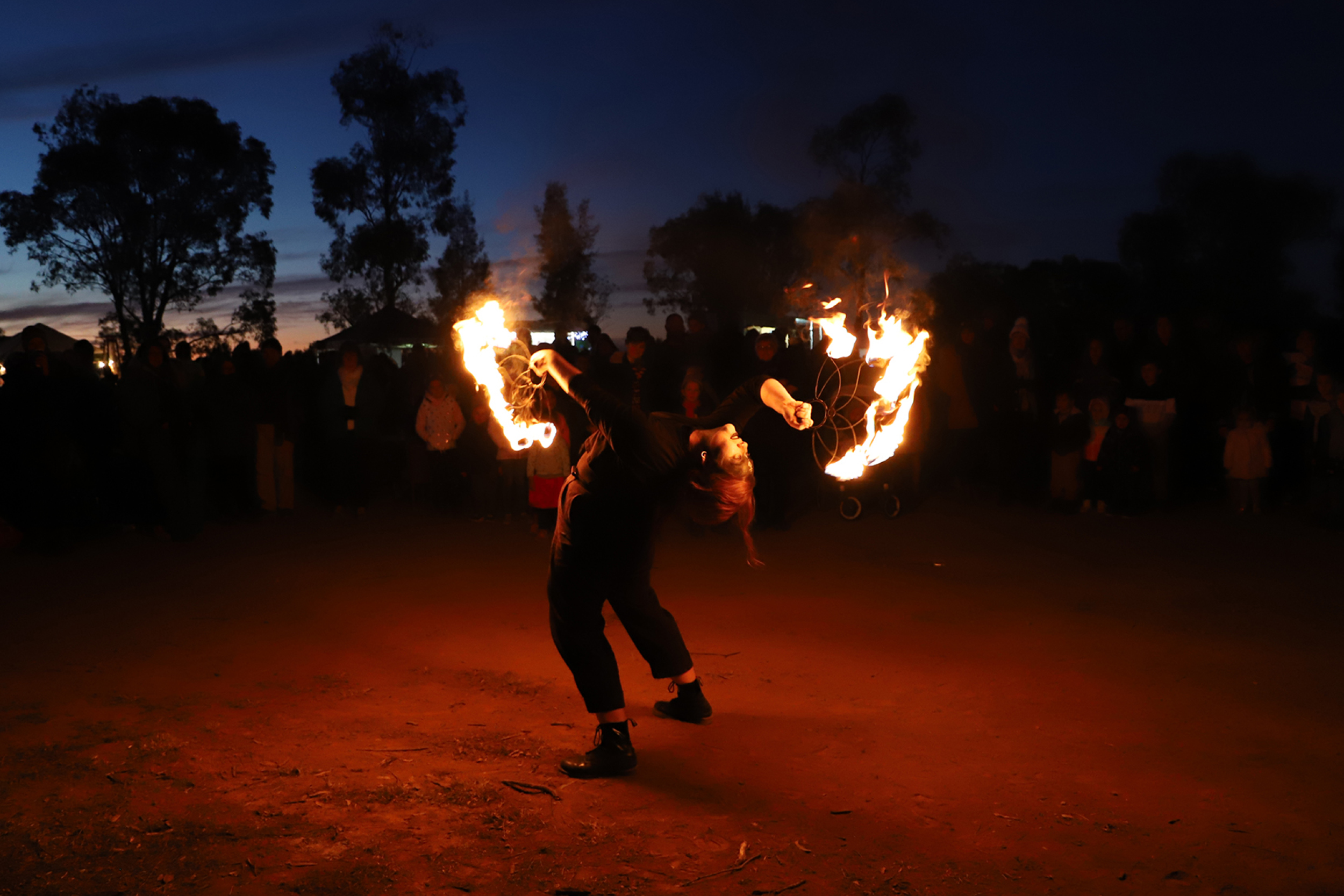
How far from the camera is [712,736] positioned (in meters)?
4.75

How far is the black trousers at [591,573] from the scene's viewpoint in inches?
174

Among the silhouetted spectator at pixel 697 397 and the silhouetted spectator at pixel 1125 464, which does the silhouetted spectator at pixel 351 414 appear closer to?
the silhouetted spectator at pixel 697 397

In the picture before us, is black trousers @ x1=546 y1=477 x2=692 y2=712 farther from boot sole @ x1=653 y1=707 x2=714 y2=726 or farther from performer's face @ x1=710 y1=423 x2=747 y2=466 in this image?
boot sole @ x1=653 y1=707 x2=714 y2=726

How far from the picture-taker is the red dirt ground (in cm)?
344

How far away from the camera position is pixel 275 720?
4.91 metres

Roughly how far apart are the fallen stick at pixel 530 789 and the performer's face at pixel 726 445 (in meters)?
1.46

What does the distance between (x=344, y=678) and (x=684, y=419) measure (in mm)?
2547

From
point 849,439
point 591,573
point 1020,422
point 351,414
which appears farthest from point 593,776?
point 1020,422

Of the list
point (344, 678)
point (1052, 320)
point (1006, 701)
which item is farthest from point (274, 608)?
point (1052, 320)

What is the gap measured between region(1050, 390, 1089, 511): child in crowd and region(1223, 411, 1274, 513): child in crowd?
4.97 feet

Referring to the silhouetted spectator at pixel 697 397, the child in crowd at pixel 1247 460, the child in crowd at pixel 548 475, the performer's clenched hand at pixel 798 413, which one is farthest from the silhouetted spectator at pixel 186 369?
the child in crowd at pixel 1247 460

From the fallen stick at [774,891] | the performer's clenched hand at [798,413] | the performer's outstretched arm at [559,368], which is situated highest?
the performer's outstretched arm at [559,368]

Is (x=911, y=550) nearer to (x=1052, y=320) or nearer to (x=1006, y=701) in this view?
(x=1006, y=701)

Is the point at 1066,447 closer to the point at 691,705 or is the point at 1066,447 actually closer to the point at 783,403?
the point at 691,705
